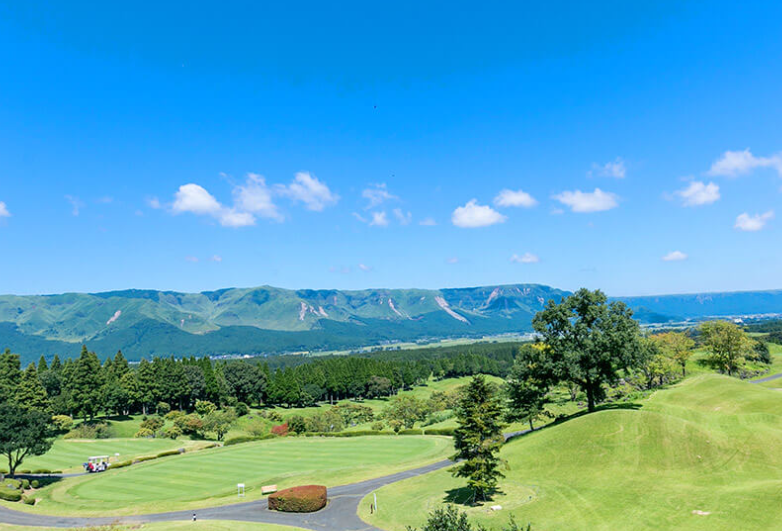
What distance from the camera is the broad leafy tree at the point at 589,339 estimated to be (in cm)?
5450

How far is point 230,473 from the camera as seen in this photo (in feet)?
196

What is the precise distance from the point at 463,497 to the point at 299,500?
15.0 m

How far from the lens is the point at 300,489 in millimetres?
42688

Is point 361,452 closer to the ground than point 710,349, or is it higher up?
closer to the ground

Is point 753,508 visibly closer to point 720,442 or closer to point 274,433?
point 720,442

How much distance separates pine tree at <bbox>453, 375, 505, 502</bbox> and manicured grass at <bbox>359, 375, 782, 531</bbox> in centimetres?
204

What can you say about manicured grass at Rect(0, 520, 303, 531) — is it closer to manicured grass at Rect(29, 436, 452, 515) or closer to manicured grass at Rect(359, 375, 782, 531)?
manicured grass at Rect(359, 375, 782, 531)

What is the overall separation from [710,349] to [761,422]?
61.5 m

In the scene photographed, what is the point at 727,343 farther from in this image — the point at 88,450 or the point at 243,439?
the point at 88,450

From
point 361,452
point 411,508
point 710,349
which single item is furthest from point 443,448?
point 710,349

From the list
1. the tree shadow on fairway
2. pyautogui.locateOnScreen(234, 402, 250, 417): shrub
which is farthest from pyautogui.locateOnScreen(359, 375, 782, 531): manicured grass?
pyautogui.locateOnScreen(234, 402, 250, 417): shrub

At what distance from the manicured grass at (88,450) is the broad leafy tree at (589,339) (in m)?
62.6

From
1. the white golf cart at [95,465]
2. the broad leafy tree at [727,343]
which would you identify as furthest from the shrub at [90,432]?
the broad leafy tree at [727,343]

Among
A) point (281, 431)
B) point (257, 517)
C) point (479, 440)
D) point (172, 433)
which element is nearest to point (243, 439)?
point (281, 431)
